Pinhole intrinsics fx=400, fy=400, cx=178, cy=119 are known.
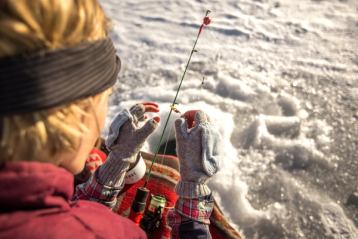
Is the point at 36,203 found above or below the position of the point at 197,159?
above

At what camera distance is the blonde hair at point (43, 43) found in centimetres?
86

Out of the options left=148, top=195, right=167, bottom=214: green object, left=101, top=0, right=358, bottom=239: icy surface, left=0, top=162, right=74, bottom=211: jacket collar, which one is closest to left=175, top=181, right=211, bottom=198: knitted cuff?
left=148, top=195, right=167, bottom=214: green object

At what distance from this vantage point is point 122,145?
75.1 inches

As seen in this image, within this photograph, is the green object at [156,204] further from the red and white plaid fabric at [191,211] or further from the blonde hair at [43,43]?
the blonde hair at [43,43]

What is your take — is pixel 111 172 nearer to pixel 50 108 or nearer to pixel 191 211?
pixel 191 211

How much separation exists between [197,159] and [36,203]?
97cm

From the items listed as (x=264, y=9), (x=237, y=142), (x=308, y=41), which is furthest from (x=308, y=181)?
(x=264, y=9)

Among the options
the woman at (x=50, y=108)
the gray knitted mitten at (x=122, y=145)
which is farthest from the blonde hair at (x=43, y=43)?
the gray knitted mitten at (x=122, y=145)

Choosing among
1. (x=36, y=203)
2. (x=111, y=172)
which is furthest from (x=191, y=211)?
(x=36, y=203)

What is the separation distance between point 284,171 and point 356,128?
30.1 inches

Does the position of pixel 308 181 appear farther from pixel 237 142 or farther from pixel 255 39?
pixel 255 39

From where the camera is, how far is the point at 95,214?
118 centimetres

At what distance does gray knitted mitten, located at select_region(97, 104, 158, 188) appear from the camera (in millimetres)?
1868

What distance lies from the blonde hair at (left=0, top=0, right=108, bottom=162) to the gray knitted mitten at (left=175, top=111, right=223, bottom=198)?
2.73 feet
